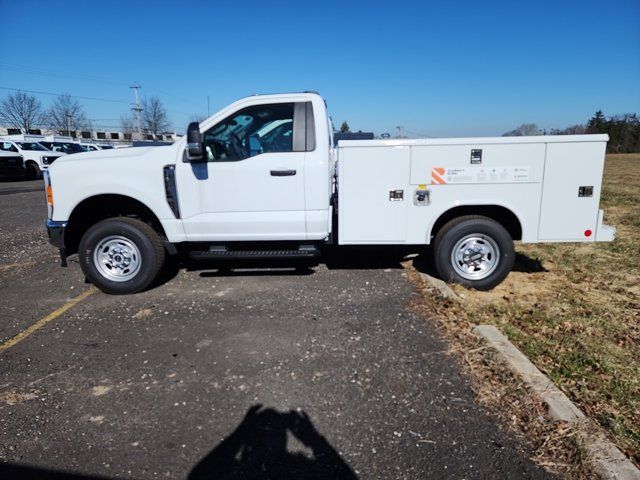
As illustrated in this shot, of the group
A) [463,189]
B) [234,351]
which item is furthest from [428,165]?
[234,351]

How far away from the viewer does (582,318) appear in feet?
14.7

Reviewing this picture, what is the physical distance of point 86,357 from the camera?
3.92 metres

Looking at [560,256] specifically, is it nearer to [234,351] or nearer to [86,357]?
[234,351]

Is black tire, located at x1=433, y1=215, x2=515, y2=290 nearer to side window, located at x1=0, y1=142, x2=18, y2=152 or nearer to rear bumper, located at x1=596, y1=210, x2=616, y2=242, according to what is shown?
rear bumper, located at x1=596, y1=210, x2=616, y2=242

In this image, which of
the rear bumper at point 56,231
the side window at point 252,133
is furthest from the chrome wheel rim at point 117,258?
the side window at point 252,133

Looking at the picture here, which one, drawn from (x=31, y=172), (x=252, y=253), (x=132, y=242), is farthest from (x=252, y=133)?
(x=31, y=172)

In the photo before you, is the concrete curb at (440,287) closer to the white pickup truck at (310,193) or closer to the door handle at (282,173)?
the white pickup truck at (310,193)

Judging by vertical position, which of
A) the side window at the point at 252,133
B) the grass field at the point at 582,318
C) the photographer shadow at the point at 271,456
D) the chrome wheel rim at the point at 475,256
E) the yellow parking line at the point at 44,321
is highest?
the side window at the point at 252,133

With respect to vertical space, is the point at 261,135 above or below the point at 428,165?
above

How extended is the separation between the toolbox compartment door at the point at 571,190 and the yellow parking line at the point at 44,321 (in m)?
5.44

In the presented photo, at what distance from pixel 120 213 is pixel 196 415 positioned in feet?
11.1

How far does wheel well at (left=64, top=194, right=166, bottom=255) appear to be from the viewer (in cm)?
526

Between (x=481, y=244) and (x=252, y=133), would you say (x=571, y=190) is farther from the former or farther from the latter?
(x=252, y=133)

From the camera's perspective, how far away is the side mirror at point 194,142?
4.71 meters
